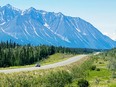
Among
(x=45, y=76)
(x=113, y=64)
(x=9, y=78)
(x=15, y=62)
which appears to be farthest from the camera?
(x=15, y=62)

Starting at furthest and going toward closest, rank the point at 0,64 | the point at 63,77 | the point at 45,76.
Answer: the point at 0,64 < the point at 63,77 < the point at 45,76

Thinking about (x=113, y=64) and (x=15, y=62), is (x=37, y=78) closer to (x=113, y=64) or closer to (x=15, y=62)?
(x=113, y=64)

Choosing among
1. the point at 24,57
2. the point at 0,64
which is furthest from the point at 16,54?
the point at 0,64

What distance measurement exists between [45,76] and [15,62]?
112288 millimetres

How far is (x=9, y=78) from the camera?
58.1 m

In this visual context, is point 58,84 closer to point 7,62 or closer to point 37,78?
point 37,78

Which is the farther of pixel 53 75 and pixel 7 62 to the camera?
pixel 7 62

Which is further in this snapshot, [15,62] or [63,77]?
[15,62]

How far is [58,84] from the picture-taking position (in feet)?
232

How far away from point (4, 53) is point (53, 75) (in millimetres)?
105458

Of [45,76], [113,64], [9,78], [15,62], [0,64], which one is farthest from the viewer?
[15,62]

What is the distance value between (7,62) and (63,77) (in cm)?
9745

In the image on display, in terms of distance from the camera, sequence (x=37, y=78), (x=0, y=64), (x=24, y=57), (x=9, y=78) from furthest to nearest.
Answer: (x=24, y=57), (x=0, y=64), (x=37, y=78), (x=9, y=78)

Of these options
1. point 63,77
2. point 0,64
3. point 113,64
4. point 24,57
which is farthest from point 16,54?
point 63,77
